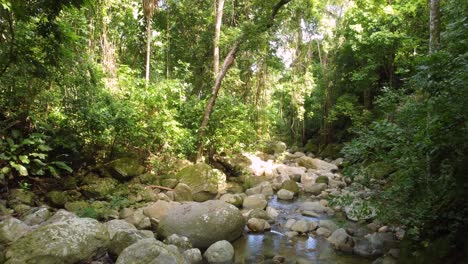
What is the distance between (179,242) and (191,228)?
0.42 metres

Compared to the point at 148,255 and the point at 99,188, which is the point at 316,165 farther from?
the point at 148,255

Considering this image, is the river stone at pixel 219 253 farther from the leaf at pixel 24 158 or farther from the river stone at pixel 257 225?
the leaf at pixel 24 158

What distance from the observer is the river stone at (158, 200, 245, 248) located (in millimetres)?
5422

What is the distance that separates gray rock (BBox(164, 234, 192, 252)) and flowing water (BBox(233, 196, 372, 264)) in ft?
2.63

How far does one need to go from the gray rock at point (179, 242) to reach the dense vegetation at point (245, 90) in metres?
2.68

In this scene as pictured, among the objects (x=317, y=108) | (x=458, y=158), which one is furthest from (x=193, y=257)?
(x=317, y=108)

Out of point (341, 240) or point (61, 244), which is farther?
point (341, 240)

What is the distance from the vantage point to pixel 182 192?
25.7 feet

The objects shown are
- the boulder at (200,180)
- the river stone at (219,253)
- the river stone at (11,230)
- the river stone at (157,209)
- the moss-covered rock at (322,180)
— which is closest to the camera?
the river stone at (11,230)

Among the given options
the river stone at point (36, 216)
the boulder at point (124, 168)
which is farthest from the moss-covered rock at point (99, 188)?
the river stone at point (36, 216)

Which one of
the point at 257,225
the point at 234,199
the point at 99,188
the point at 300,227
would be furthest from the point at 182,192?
the point at 300,227

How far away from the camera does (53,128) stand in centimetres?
646

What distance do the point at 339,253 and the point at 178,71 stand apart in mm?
8775

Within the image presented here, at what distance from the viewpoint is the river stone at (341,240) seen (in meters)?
5.46
